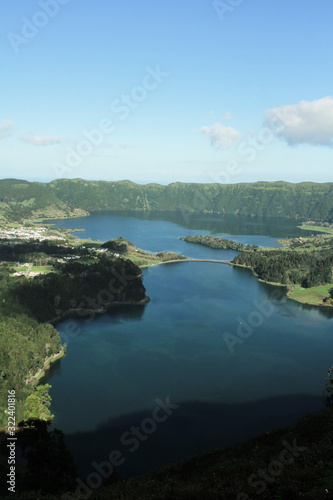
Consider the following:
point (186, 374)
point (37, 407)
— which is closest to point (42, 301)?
point (37, 407)

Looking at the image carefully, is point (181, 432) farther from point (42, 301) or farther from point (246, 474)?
point (42, 301)

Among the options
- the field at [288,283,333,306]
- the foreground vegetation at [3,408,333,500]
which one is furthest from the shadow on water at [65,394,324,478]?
the field at [288,283,333,306]

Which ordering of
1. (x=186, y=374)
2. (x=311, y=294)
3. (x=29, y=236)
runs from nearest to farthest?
(x=186, y=374) < (x=311, y=294) < (x=29, y=236)

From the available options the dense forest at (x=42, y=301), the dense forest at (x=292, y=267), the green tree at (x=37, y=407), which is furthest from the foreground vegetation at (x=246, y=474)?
the dense forest at (x=292, y=267)

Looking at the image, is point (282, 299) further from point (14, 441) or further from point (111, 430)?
point (14, 441)

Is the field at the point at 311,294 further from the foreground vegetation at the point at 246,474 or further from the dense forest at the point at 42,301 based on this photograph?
the foreground vegetation at the point at 246,474

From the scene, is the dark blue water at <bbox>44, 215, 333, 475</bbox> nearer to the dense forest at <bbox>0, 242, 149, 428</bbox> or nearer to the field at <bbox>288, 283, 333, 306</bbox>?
the dense forest at <bbox>0, 242, 149, 428</bbox>

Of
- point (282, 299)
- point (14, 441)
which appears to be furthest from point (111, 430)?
point (282, 299)
